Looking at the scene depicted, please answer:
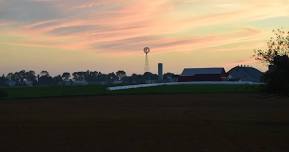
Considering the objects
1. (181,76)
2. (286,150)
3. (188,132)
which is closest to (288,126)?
(188,132)

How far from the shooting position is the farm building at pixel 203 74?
454 ft

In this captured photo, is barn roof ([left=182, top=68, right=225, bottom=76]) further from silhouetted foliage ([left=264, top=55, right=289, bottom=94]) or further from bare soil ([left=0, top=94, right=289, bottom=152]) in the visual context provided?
silhouetted foliage ([left=264, top=55, right=289, bottom=94])

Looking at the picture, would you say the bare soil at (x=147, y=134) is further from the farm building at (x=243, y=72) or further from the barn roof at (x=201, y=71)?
the farm building at (x=243, y=72)

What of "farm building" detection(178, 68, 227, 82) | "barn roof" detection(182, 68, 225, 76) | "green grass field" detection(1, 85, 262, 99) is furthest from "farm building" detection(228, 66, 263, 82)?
"green grass field" detection(1, 85, 262, 99)

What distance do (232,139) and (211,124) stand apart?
725 cm

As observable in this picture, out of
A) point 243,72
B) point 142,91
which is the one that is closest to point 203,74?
point 243,72

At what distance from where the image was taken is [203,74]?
14125 cm

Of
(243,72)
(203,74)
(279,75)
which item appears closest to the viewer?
(279,75)

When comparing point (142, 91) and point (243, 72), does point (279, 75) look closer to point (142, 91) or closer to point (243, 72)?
point (142, 91)

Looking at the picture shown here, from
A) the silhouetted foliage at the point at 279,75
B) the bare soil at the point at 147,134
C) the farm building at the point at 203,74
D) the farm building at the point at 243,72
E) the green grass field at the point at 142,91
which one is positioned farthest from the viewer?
the farm building at the point at 243,72

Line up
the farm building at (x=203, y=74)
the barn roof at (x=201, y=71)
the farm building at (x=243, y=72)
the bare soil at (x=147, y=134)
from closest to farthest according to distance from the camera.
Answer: the bare soil at (x=147, y=134) → the farm building at (x=203, y=74) → the barn roof at (x=201, y=71) → the farm building at (x=243, y=72)

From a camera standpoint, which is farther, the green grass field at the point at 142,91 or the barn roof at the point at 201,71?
the barn roof at the point at 201,71

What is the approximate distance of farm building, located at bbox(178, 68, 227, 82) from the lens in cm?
13838

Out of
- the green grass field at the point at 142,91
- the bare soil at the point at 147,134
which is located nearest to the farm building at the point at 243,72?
the green grass field at the point at 142,91
